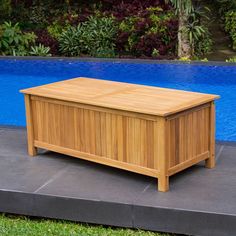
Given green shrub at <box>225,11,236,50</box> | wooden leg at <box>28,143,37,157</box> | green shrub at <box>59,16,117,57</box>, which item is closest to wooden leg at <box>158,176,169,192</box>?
wooden leg at <box>28,143,37,157</box>

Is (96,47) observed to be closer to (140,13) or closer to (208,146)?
(140,13)

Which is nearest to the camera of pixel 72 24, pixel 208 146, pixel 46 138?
pixel 208 146

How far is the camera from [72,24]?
13.8 m

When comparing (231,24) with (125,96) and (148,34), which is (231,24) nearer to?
(148,34)

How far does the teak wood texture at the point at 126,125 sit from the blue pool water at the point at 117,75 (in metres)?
3.38

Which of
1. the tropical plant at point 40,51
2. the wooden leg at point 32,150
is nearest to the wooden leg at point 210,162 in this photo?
the wooden leg at point 32,150

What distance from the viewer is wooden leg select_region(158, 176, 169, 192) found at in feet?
14.3

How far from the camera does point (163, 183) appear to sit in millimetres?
4359

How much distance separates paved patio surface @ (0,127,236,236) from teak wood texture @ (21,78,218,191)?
0.14 m

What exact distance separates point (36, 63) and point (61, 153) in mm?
6915

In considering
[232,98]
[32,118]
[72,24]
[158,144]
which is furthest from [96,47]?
[158,144]

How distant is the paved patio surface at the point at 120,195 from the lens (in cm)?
398

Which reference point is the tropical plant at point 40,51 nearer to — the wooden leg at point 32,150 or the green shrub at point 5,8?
the green shrub at point 5,8

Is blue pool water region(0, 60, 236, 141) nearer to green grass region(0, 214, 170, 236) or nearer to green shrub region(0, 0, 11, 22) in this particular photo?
green shrub region(0, 0, 11, 22)
